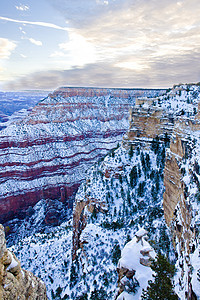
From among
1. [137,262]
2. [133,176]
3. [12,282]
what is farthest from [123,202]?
[12,282]

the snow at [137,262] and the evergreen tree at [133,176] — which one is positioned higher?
the snow at [137,262]

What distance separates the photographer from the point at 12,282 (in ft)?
27.2

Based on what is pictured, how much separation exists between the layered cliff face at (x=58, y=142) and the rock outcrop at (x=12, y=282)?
2400 inches

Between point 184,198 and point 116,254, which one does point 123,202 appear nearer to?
point 116,254

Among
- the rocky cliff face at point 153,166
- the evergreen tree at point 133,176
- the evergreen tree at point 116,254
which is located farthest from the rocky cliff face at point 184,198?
the evergreen tree at point 133,176

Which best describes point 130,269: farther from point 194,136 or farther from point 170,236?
point 194,136

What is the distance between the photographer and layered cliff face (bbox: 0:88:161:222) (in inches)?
2793

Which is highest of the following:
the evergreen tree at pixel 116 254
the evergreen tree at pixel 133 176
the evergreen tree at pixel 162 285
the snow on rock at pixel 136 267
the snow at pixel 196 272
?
the snow at pixel 196 272

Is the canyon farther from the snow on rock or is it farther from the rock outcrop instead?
the rock outcrop

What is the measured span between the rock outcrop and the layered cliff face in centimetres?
6097

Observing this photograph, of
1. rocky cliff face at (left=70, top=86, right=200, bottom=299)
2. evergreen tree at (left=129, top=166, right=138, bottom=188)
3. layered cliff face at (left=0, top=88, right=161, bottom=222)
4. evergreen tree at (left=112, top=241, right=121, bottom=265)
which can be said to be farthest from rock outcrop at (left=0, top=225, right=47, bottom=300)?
layered cliff face at (left=0, top=88, right=161, bottom=222)

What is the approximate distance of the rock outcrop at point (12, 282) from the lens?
25.5 feet

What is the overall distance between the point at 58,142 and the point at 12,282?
8835 centimetres

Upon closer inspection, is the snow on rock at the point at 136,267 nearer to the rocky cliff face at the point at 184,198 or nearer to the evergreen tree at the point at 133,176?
the rocky cliff face at the point at 184,198
